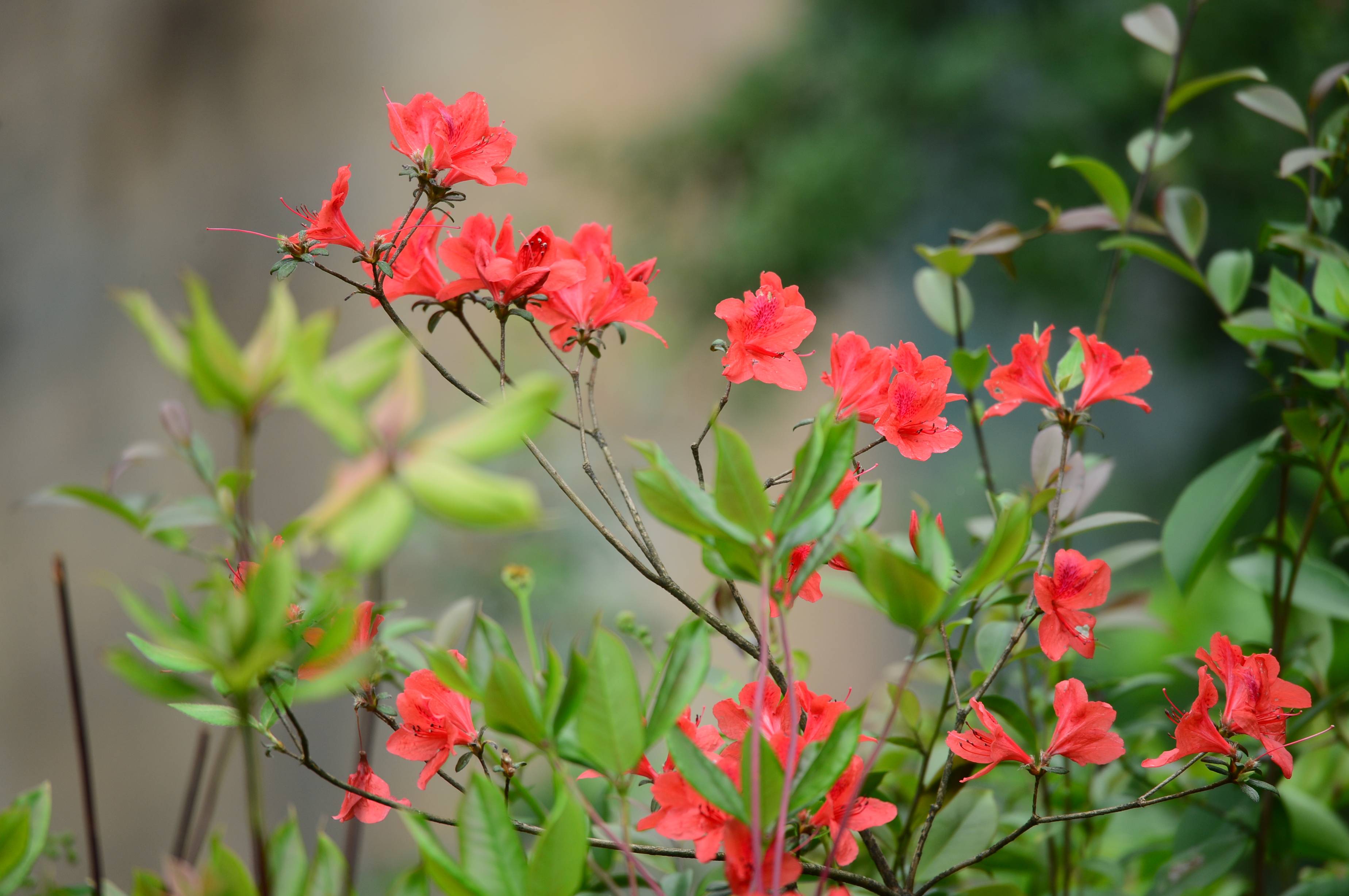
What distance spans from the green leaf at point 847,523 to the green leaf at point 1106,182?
0.31m

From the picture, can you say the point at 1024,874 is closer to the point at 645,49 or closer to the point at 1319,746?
the point at 1319,746

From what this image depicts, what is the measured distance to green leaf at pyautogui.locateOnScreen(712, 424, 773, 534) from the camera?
0.67 ft

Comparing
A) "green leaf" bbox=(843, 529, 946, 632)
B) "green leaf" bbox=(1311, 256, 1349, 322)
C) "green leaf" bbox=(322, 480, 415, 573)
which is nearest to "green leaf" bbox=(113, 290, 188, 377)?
"green leaf" bbox=(322, 480, 415, 573)

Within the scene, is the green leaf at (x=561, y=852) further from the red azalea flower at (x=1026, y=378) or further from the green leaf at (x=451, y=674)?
the red azalea flower at (x=1026, y=378)

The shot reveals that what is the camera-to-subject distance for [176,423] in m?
0.30

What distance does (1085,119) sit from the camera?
4.21ft

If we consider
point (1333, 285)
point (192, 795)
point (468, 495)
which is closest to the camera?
point (468, 495)

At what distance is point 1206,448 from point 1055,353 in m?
0.48

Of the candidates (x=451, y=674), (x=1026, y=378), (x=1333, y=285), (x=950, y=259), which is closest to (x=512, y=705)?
(x=451, y=674)

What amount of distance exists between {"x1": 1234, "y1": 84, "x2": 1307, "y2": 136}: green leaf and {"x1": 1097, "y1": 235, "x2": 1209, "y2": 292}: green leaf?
0.10 m

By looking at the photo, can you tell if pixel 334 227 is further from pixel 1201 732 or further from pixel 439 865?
pixel 1201 732

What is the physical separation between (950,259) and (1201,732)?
0.88ft

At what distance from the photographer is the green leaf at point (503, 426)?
0.16m

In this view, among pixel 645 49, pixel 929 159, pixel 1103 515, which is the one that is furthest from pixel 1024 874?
pixel 645 49
